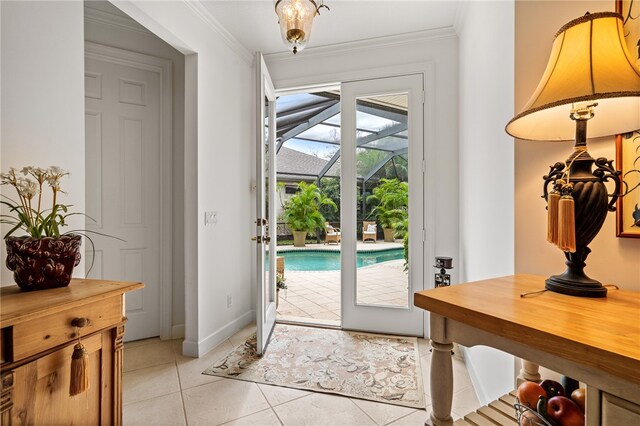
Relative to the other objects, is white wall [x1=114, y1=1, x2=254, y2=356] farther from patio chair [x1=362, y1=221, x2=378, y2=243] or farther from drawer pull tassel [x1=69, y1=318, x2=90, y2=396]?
drawer pull tassel [x1=69, y1=318, x2=90, y2=396]

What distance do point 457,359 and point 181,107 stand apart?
317 cm

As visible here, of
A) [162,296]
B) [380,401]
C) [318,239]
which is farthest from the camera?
[318,239]

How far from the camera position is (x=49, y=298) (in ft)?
3.31

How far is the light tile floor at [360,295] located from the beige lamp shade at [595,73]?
2045mm

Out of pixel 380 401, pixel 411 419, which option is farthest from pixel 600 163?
pixel 380 401

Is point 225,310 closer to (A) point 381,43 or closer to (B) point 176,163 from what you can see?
(B) point 176,163

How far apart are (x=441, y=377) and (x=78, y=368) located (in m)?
1.16

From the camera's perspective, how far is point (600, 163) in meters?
0.81

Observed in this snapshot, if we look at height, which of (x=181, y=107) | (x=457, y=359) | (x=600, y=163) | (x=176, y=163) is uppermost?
(x=181, y=107)

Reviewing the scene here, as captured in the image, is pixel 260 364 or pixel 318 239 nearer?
Result: pixel 260 364

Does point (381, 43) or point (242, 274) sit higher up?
point (381, 43)

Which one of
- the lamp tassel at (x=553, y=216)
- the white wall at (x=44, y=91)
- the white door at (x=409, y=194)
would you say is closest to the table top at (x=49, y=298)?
the white wall at (x=44, y=91)

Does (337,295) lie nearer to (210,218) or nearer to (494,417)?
(210,218)

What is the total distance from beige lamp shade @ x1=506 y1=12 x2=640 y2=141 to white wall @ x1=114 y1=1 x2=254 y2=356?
2231 mm
